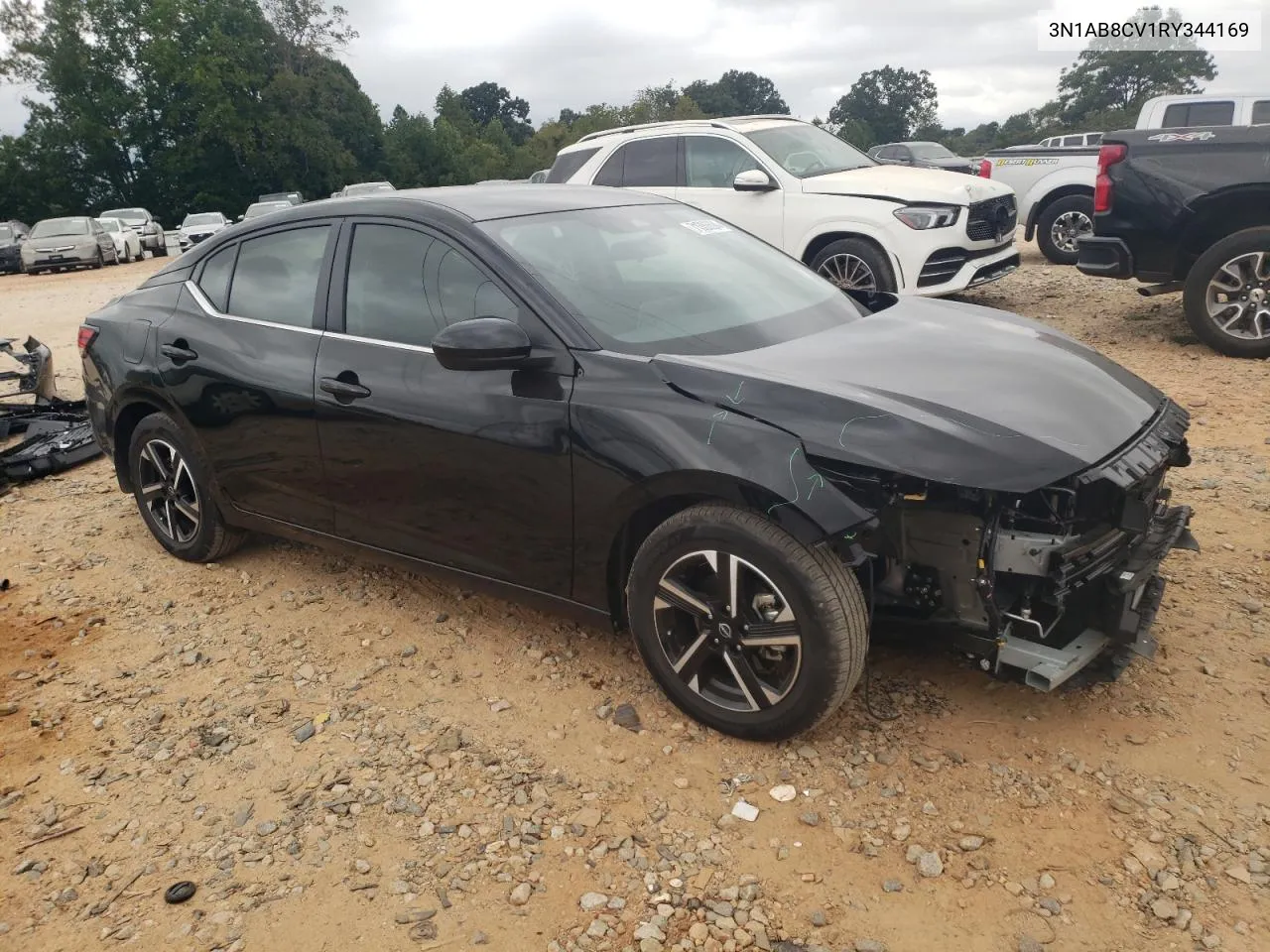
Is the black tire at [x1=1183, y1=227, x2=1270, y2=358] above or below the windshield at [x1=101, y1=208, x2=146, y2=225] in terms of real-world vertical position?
below

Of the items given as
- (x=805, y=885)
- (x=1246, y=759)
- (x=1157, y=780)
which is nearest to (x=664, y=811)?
(x=805, y=885)

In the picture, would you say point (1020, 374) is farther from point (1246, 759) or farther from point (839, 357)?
point (1246, 759)

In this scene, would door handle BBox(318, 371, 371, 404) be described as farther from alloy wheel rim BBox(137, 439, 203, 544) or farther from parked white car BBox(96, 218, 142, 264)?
parked white car BBox(96, 218, 142, 264)

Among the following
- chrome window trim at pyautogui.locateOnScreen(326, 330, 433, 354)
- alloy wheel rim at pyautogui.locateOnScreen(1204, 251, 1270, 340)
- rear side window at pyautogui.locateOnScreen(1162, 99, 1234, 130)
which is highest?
rear side window at pyautogui.locateOnScreen(1162, 99, 1234, 130)

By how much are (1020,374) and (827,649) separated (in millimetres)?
1121

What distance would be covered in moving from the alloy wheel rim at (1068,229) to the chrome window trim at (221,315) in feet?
35.0

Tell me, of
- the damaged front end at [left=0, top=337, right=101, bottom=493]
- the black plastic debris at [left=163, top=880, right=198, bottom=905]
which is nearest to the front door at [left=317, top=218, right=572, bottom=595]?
the black plastic debris at [left=163, top=880, right=198, bottom=905]

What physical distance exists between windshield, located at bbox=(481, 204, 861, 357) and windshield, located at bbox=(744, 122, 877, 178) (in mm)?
5137

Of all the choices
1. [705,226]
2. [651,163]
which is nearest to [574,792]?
[705,226]

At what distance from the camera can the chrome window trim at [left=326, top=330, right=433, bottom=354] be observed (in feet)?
11.5

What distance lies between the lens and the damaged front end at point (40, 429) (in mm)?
6395

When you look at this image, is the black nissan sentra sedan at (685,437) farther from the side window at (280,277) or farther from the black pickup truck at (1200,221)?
the black pickup truck at (1200,221)

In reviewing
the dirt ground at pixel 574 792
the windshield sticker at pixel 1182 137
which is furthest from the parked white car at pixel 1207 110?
the dirt ground at pixel 574 792

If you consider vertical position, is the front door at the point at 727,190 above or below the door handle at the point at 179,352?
above
